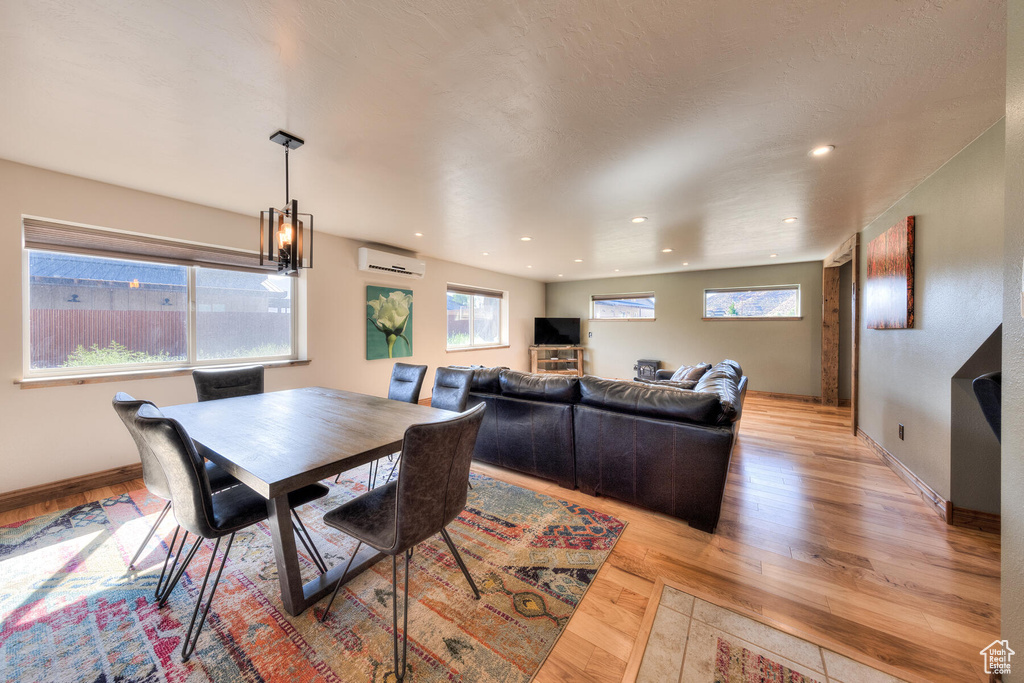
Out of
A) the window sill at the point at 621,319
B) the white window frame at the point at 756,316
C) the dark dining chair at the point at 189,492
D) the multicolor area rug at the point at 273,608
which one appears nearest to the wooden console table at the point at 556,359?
the window sill at the point at 621,319

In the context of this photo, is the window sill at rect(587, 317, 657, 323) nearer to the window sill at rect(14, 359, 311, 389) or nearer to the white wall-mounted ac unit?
the white wall-mounted ac unit

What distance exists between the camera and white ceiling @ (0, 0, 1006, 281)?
1245 millimetres

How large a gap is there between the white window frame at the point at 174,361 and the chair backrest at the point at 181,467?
7.36 feet

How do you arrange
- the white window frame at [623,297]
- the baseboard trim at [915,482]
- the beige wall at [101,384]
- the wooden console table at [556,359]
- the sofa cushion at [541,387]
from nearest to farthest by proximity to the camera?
1. the baseboard trim at [915,482]
2. the beige wall at [101,384]
3. the sofa cushion at [541,387]
4. the white window frame at [623,297]
5. the wooden console table at [556,359]

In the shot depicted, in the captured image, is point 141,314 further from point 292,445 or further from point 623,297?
point 623,297

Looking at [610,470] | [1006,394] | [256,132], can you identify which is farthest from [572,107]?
[610,470]

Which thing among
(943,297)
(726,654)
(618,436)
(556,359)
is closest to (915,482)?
(943,297)

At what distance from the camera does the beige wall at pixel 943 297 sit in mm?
1935

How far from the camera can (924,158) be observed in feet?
7.36

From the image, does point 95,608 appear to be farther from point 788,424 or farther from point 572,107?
point 788,424

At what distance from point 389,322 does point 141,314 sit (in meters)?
2.33

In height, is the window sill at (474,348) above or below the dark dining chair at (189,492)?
above

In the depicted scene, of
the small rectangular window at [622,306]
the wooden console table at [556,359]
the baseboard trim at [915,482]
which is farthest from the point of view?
the wooden console table at [556,359]

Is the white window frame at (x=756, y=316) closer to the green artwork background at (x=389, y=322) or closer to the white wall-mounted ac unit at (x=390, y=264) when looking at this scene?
the white wall-mounted ac unit at (x=390, y=264)
